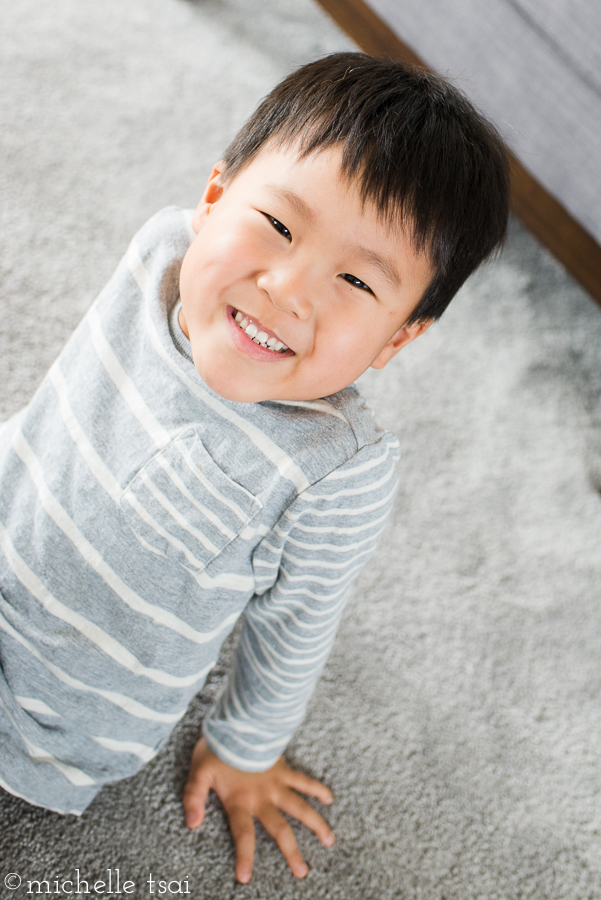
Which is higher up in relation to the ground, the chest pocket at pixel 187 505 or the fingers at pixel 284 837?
the chest pocket at pixel 187 505

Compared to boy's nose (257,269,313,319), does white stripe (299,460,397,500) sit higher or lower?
lower

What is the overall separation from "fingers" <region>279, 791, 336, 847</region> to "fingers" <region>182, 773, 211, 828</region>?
0.28 feet

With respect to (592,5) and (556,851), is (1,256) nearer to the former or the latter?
(592,5)

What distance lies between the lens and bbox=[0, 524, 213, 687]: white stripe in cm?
62

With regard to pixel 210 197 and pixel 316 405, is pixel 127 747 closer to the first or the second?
pixel 316 405

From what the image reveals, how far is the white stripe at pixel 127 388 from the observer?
0.59 m

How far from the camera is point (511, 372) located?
1.20 m

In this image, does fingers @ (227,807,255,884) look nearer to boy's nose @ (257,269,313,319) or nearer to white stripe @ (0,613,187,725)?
white stripe @ (0,613,187,725)

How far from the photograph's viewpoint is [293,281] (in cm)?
51

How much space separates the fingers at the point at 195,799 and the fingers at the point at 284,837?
2.5 inches

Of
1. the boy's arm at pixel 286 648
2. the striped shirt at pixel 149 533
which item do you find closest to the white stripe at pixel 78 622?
the striped shirt at pixel 149 533

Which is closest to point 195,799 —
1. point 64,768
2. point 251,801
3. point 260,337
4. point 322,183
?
point 251,801

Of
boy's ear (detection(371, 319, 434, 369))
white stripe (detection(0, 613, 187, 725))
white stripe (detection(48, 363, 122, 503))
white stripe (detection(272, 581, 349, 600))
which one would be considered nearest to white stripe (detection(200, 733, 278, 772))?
white stripe (detection(0, 613, 187, 725))

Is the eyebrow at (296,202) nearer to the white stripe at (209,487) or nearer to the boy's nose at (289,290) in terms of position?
the boy's nose at (289,290)
